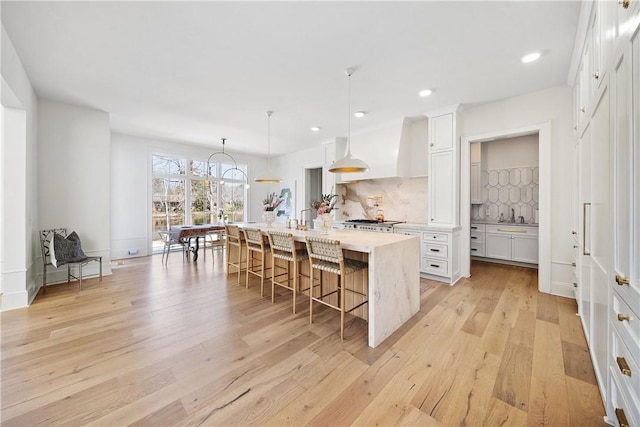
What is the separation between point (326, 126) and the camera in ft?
16.6

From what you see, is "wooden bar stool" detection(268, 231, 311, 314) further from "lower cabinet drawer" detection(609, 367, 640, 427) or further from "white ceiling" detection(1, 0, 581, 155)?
"lower cabinet drawer" detection(609, 367, 640, 427)

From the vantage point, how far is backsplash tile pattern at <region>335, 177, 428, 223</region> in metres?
4.89

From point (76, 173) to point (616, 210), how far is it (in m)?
5.95

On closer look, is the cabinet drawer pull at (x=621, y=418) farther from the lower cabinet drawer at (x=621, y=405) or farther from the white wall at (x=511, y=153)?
the white wall at (x=511, y=153)

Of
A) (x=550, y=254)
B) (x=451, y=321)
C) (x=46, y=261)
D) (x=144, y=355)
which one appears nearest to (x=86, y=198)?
(x=46, y=261)

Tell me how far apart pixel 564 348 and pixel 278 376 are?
2.36 m

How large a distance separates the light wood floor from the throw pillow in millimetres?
569

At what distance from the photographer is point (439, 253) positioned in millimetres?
3941

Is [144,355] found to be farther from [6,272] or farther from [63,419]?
[6,272]

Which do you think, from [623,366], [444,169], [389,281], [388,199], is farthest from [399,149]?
[623,366]

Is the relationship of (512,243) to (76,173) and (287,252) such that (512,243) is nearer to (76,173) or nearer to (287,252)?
(287,252)

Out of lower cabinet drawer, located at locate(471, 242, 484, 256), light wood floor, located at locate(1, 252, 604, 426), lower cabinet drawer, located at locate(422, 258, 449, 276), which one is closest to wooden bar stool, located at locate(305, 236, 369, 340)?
light wood floor, located at locate(1, 252, 604, 426)

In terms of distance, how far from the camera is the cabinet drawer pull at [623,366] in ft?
3.57

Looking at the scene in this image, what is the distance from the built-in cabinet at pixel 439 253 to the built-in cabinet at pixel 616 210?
1959mm
